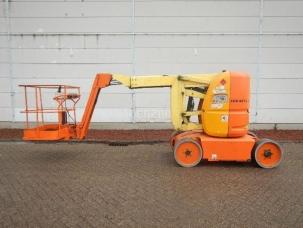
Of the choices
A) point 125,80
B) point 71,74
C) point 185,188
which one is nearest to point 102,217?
point 185,188

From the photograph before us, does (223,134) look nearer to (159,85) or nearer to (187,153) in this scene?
(187,153)

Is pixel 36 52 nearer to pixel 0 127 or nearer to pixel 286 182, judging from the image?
pixel 0 127

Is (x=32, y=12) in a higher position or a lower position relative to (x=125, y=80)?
higher

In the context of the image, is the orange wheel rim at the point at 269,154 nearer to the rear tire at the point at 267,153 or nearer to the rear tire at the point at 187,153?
the rear tire at the point at 267,153

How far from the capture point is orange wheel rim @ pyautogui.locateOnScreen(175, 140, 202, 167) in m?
6.26

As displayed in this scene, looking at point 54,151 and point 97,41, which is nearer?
point 54,151

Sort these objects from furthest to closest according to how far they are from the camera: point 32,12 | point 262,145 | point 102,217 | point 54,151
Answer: point 32,12
point 54,151
point 262,145
point 102,217

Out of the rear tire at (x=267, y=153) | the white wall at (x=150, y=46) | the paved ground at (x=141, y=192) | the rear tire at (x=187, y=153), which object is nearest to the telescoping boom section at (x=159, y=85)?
the rear tire at (x=187, y=153)

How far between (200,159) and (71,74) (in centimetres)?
634

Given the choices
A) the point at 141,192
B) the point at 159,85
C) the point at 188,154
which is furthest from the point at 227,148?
the point at 141,192

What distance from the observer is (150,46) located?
10.5m

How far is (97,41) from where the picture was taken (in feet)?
34.6

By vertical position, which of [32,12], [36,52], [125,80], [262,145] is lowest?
[262,145]

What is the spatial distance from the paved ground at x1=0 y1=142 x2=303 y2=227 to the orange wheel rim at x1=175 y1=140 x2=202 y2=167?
20 cm
